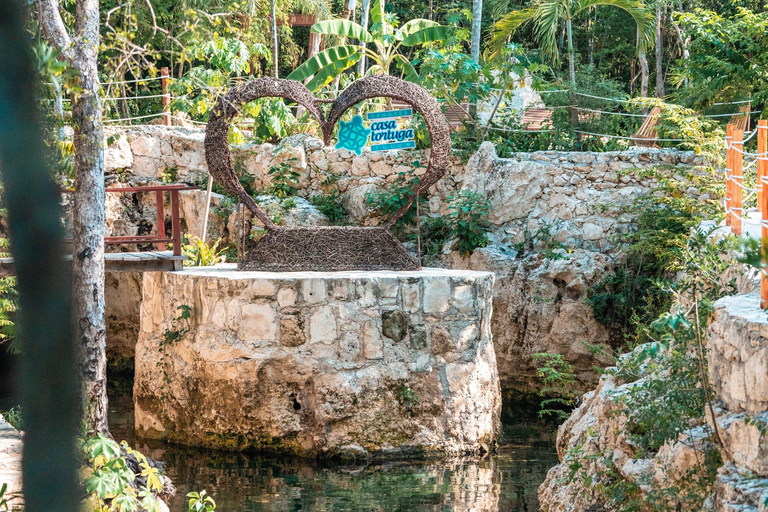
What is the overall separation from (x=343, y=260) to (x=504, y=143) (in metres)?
4.28

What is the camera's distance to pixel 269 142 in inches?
524

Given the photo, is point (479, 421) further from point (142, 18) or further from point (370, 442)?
point (142, 18)

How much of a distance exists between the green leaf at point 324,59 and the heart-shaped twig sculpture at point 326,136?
478 cm

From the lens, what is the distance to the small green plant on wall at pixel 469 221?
36.2ft

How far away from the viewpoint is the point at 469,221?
11039 millimetres

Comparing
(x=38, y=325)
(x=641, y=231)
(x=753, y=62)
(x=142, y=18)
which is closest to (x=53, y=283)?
(x=38, y=325)

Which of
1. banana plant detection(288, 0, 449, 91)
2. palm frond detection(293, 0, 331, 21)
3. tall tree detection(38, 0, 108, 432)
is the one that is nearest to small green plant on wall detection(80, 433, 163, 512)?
tall tree detection(38, 0, 108, 432)

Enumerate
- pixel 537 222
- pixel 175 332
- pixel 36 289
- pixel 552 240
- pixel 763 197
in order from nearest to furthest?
pixel 36 289, pixel 763 197, pixel 175 332, pixel 552 240, pixel 537 222

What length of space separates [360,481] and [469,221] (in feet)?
15.0

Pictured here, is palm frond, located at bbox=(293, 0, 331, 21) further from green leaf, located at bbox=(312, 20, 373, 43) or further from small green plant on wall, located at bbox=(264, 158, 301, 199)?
small green plant on wall, located at bbox=(264, 158, 301, 199)

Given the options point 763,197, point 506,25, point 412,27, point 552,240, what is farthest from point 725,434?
point 412,27

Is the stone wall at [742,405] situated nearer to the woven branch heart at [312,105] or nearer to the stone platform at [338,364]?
the stone platform at [338,364]

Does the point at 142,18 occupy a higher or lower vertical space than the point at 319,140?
higher

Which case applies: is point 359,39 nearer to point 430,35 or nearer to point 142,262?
point 430,35
